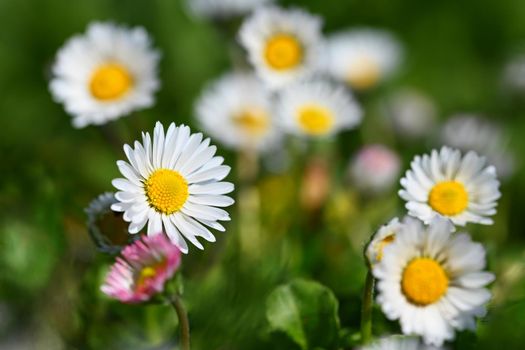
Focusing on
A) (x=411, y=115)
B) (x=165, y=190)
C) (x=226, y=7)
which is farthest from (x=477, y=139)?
(x=165, y=190)

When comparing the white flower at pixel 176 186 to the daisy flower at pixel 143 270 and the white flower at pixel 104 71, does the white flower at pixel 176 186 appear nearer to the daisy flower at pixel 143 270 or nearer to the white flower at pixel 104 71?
the daisy flower at pixel 143 270

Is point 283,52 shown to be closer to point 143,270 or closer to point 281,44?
point 281,44

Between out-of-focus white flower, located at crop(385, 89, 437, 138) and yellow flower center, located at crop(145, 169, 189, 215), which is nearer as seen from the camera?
yellow flower center, located at crop(145, 169, 189, 215)

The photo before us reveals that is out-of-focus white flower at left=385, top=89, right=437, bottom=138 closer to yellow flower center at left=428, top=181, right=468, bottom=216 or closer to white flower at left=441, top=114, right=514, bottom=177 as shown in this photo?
white flower at left=441, top=114, right=514, bottom=177

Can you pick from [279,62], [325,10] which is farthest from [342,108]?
[325,10]

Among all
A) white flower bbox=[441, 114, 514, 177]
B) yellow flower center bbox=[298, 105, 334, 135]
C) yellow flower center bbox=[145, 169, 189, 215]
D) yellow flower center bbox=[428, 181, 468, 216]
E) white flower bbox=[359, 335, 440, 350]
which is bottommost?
white flower bbox=[359, 335, 440, 350]

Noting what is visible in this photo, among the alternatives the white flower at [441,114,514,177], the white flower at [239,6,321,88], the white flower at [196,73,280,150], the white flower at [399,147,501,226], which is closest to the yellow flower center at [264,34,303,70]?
the white flower at [239,6,321,88]
